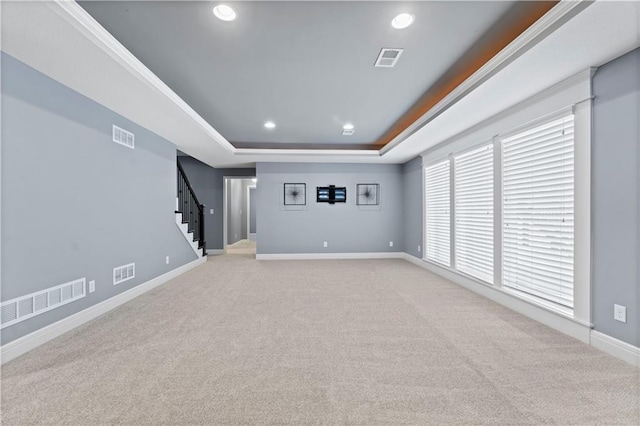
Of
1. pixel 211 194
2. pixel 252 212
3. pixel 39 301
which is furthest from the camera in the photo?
pixel 252 212

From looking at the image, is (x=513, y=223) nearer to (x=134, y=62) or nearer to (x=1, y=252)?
(x=134, y=62)

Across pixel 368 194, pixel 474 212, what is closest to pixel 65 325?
pixel 474 212

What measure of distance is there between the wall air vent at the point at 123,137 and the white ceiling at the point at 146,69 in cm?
23

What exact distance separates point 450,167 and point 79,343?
558cm

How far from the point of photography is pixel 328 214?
287 inches

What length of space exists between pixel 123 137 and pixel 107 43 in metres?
1.86

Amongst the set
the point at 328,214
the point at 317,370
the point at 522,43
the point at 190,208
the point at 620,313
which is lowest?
the point at 317,370

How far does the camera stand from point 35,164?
8.30ft

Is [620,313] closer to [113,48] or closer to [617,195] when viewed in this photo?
[617,195]

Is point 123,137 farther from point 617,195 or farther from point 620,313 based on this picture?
point 620,313

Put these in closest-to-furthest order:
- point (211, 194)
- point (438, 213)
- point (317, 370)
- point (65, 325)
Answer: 1. point (317, 370)
2. point (65, 325)
3. point (438, 213)
4. point (211, 194)

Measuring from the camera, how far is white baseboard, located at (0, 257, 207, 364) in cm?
228

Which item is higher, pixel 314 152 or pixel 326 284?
pixel 314 152

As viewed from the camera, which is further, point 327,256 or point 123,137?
point 327,256
